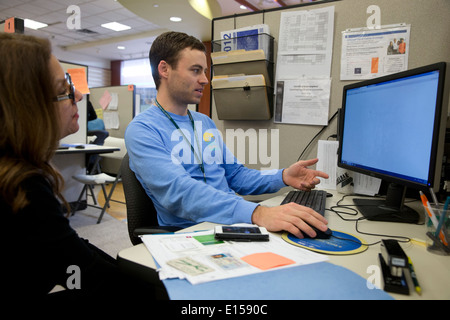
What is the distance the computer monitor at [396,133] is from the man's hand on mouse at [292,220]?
29 cm

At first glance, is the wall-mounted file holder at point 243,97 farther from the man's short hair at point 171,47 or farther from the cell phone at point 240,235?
the cell phone at point 240,235

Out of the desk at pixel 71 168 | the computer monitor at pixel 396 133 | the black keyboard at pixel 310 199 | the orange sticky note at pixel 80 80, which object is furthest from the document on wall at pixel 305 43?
the desk at pixel 71 168

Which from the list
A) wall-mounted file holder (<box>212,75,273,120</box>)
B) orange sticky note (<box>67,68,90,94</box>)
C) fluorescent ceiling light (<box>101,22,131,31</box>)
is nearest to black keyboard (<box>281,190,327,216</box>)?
wall-mounted file holder (<box>212,75,273,120</box>)

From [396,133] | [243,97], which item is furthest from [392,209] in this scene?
[243,97]

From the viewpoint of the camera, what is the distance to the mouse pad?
2.19 feet

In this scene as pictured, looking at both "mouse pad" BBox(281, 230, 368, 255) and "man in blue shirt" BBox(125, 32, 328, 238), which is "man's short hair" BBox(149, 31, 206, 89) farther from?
"mouse pad" BBox(281, 230, 368, 255)

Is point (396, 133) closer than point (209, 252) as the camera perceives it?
No

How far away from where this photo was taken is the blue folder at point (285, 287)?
0.49 m

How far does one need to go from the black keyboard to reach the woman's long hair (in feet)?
2.30

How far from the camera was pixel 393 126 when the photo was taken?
95cm

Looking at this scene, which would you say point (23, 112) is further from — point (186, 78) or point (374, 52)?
point (374, 52)

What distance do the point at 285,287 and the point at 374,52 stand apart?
115 cm
